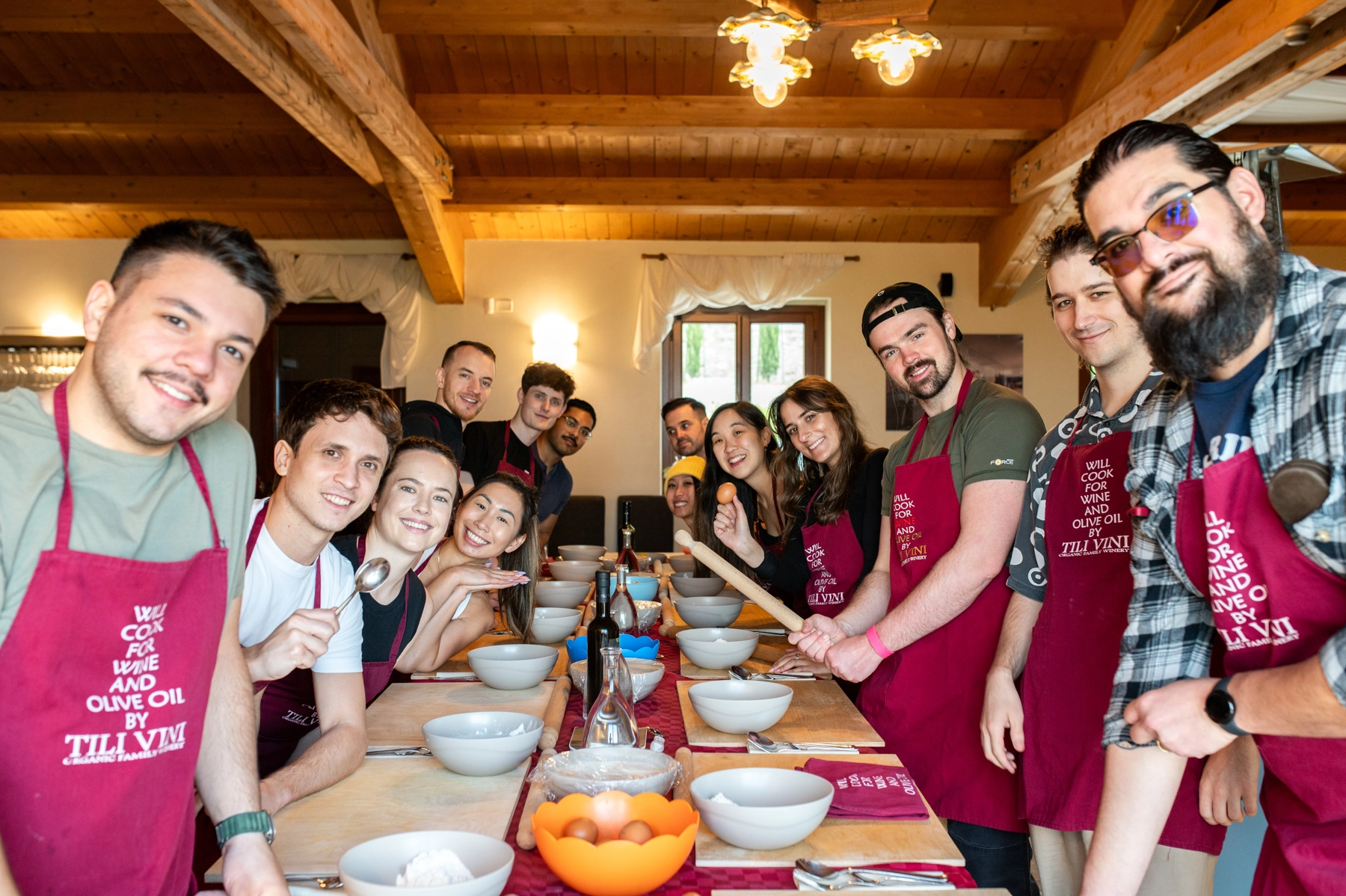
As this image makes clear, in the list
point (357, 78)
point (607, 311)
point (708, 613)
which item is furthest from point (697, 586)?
point (607, 311)

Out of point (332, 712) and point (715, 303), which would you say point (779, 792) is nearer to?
point (332, 712)

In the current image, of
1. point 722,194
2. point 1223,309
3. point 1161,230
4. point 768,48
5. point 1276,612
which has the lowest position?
point 1276,612

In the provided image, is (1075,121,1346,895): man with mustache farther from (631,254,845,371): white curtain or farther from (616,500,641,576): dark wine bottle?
(631,254,845,371): white curtain

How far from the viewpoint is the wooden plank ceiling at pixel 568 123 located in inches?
191

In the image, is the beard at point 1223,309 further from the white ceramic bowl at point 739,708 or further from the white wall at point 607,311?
the white wall at point 607,311

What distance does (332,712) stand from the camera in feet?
5.35

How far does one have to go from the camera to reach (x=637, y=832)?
111cm

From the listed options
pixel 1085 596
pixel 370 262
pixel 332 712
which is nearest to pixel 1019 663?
pixel 1085 596

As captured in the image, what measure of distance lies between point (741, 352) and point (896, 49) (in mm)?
4380

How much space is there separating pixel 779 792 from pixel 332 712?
84 cm

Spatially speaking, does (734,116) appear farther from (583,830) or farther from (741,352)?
(583,830)

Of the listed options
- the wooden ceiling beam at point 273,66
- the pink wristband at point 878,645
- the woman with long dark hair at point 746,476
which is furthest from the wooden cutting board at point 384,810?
the wooden ceiling beam at point 273,66

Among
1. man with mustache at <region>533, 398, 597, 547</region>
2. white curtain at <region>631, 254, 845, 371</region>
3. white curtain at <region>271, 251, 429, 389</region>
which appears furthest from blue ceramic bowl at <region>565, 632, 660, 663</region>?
white curtain at <region>271, 251, 429, 389</region>

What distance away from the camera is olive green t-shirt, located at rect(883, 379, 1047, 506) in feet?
6.43
